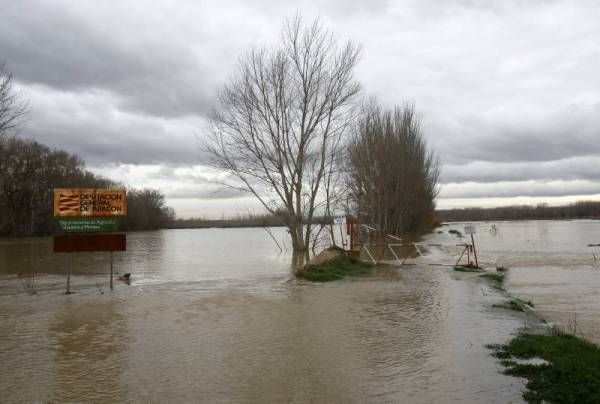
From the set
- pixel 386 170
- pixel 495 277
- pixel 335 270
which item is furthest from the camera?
pixel 386 170

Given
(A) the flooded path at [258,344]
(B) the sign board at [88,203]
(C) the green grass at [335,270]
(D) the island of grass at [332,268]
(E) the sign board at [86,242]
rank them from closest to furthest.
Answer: (A) the flooded path at [258,344] → (E) the sign board at [86,242] → (B) the sign board at [88,203] → (C) the green grass at [335,270] → (D) the island of grass at [332,268]

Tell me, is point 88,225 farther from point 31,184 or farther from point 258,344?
point 31,184

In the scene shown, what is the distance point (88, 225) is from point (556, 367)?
11.8 m

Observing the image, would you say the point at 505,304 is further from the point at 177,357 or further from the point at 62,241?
the point at 62,241

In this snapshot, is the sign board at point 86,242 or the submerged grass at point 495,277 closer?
the sign board at point 86,242

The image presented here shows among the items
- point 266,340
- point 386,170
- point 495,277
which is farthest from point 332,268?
point 386,170

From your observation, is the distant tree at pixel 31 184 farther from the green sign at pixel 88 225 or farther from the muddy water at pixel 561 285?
the muddy water at pixel 561 285

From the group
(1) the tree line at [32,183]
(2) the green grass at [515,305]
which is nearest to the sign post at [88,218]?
(2) the green grass at [515,305]

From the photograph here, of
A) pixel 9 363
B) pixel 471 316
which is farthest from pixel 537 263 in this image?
pixel 9 363

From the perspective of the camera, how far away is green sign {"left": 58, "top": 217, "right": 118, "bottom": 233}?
13711 mm

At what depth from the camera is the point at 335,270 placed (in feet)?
57.3

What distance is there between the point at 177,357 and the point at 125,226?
9438 centimetres

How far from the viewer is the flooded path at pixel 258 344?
5.75 meters

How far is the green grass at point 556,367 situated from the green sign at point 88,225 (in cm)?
1046
